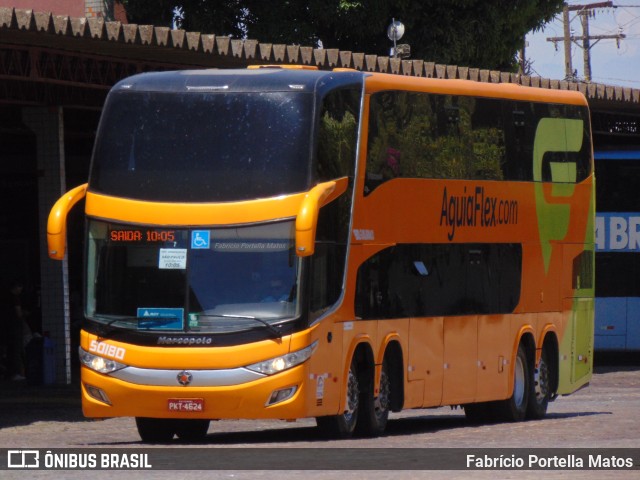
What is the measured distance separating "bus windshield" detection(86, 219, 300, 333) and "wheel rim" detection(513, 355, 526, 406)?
664cm

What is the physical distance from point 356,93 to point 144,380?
3944 millimetres

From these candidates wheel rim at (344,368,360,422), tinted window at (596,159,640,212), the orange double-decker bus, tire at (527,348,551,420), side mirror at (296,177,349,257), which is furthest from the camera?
tinted window at (596,159,640,212)

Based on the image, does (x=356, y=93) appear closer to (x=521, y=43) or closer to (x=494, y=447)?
(x=494, y=447)

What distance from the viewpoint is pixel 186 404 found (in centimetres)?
1702

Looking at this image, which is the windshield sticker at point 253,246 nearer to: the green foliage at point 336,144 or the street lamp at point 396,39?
the green foliage at point 336,144

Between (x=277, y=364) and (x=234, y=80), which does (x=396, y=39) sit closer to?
(x=234, y=80)

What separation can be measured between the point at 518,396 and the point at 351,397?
5.15 meters

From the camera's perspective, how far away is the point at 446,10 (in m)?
47.2

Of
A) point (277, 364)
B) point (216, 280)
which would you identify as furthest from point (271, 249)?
point (277, 364)

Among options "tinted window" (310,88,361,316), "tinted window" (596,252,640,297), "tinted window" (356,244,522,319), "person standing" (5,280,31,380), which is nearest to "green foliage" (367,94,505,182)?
"tinted window" (310,88,361,316)

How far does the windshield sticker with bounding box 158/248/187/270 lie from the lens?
17188 millimetres

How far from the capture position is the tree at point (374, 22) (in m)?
47.0

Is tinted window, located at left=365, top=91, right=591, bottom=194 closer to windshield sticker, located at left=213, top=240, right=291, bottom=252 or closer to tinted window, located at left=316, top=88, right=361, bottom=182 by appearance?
tinted window, located at left=316, top=88, right=361, bottom=182

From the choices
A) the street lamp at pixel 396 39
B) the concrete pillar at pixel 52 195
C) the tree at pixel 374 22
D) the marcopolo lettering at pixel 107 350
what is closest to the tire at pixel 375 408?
the marcopolo lettering at pixel 107 350
